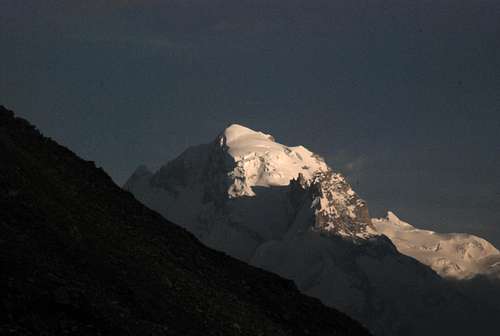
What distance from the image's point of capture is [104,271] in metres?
41.0

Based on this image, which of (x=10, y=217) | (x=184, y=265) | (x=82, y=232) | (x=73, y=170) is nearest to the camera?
(x=10, y=217)

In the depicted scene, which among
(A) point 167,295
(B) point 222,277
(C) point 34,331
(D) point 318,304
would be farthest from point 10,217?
(D) point 318,304

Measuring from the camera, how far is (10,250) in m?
36.6

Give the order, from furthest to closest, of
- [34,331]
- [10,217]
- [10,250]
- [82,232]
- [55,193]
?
[55,193] → [82,232] → [10,217] → [10,250] → [34,331]

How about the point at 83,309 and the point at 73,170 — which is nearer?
the point at 83,309

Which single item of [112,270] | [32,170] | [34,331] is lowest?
Result: [34,331]

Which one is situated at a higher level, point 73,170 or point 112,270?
point 73,170

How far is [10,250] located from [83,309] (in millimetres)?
4246

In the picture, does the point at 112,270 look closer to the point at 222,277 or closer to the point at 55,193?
the point at 55,193

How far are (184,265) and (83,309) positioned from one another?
1780 cm

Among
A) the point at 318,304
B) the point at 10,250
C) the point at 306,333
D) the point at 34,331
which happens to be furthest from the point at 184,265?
the point at 34,331

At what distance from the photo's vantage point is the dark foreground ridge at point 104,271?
1342 inches

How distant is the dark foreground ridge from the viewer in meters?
34.1

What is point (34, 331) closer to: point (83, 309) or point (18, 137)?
point (83, 309)
